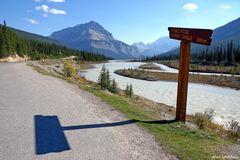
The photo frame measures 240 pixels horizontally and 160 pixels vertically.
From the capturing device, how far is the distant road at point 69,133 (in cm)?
721

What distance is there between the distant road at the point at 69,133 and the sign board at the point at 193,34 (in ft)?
12.6

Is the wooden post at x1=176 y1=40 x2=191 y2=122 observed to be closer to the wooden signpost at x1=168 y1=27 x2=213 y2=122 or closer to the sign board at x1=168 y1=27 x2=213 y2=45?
the wooden signpost at x1=168 y1=27 x2=213 y2=122

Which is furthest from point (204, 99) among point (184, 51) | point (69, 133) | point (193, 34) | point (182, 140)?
point (69, 133)

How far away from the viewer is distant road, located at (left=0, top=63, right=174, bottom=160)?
23.7 ft

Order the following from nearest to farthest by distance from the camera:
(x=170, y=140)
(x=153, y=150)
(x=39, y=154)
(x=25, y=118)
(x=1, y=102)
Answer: (x=39, y=154) < (x=153, y=150) < (x=170, y=140) < (x=25, y=118) < (x=1, y=102)

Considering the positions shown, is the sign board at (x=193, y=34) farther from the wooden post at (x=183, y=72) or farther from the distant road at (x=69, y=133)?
the distant road at (x=69, y=133)

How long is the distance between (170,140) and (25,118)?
16.9 feet

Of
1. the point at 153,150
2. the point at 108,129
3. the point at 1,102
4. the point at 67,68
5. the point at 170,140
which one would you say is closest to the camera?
the point at 153,150

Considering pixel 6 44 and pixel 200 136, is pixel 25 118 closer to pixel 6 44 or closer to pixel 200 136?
pixel 200 136

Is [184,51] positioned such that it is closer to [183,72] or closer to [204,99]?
[183,72]

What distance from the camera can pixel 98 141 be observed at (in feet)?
27.2

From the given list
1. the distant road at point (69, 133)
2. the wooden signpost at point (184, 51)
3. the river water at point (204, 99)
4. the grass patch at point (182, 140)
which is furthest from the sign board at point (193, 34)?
the river water at point (204, 99)

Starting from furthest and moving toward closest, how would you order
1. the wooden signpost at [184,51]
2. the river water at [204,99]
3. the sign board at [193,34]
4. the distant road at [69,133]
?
the river water at [204,99]
the wooden signpost at [184,51]
the sign board at [193,34]
the distant road at [69,133]

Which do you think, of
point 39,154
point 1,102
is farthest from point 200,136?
point 1,102
